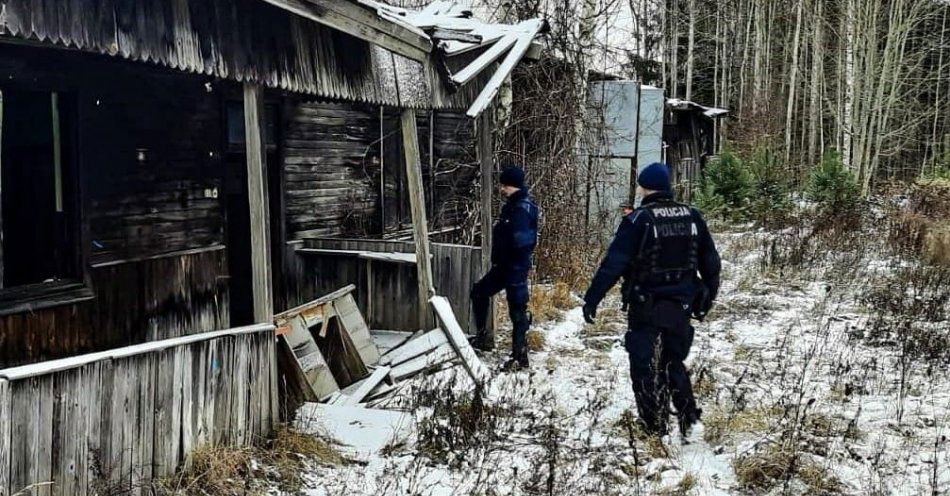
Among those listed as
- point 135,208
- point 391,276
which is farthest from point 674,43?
point 135,208

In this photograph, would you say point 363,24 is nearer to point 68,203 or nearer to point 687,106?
point 68,203

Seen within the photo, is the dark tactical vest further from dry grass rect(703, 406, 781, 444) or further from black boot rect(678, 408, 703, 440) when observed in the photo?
dry grass rect(703, 406, 781, 444)

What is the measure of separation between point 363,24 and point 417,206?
2143 millimetres

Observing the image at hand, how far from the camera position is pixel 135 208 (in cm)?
717

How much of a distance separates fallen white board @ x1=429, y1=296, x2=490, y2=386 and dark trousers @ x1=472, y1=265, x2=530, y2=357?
78 cm

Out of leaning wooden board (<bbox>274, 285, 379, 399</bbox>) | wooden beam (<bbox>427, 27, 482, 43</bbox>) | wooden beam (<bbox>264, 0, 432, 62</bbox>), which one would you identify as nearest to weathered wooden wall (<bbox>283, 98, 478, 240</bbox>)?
wooden beam (<bbox>427, 27, 482, 43</bbox>)

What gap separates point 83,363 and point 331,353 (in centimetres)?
303

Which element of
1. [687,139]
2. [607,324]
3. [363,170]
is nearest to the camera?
[607,324]

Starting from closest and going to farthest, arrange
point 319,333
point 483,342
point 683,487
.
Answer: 1. point 683,487
2. point 319,333
3. point 483,342

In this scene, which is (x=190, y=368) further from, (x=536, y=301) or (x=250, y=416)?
(x=536, y=301)

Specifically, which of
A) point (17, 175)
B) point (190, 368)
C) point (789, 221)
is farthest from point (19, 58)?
point (789, 221)

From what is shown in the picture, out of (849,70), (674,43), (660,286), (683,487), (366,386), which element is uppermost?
(674,43)

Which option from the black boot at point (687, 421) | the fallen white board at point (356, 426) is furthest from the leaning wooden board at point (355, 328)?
the black boot at point (687, 421)

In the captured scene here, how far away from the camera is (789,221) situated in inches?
658
